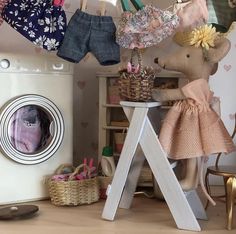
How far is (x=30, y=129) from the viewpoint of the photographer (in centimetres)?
180

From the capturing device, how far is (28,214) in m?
1.55

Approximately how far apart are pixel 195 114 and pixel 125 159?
0.28 meters

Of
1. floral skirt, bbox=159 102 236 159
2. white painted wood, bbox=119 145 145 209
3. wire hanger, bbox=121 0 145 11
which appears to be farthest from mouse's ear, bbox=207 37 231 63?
white painted wood, bbox=119 145 145 209

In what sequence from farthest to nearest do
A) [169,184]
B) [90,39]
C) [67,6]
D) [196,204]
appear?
[67,6] < [90,39] < [196,204] < [169,184]

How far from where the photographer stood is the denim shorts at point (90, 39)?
1.64 metres

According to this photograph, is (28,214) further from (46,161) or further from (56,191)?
(46,161)

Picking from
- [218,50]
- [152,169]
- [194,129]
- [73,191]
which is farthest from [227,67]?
[73,191]

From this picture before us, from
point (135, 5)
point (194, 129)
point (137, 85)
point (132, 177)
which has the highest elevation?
point (135, 5)

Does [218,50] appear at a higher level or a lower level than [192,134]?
higher

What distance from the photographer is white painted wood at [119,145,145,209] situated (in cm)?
164

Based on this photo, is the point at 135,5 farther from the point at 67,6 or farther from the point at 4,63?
the point at 67,6

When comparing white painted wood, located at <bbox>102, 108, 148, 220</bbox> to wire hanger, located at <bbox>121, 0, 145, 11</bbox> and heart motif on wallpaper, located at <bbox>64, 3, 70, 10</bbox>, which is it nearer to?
wire hanger, located at <bbox>121, 0, 145, 11</bbox>

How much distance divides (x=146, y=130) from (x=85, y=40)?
1.41 feet

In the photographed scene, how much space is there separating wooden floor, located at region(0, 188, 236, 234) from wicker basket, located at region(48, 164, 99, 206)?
24mm
